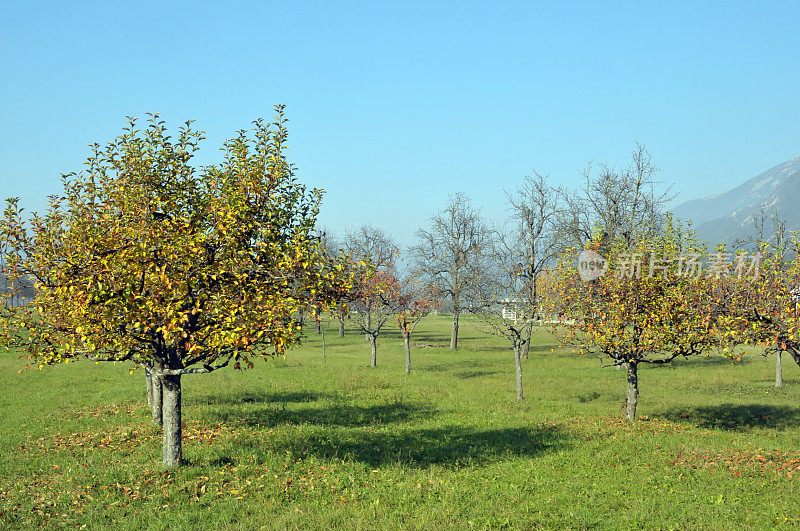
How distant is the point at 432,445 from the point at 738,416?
1423cm

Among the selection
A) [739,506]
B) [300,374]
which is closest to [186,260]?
[739,506]

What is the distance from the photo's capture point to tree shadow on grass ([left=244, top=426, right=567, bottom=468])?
50.0 feet

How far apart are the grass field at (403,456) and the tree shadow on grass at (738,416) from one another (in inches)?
4.4

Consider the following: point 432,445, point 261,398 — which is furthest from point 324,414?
point 432,445

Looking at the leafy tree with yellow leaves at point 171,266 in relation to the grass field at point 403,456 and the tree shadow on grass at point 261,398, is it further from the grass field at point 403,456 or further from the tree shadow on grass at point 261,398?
the tree shadow on grass at point 261,398

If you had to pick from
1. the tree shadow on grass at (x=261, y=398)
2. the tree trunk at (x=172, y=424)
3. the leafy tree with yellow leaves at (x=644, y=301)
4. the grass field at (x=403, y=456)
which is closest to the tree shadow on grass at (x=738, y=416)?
the grass field at (x=403, y=456)

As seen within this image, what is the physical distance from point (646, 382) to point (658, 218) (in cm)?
1475

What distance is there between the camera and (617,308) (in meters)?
19.3

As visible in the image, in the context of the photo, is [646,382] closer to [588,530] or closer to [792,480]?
[792,480]

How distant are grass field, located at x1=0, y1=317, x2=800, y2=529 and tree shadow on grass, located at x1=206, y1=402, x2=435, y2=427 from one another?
12cm

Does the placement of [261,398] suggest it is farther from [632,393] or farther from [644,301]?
[644,301]

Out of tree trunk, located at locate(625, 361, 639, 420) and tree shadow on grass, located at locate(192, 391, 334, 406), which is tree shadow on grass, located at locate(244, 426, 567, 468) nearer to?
tree trunk, located at locate(625, 361, 639, 420)

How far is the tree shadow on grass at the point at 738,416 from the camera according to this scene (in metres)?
20.5

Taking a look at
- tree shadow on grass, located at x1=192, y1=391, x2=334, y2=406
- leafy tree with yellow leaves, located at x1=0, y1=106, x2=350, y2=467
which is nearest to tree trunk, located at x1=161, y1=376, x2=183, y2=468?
leafy tree with yellow leaves, located at x1=0, y1=106, x2=350, y2=467
